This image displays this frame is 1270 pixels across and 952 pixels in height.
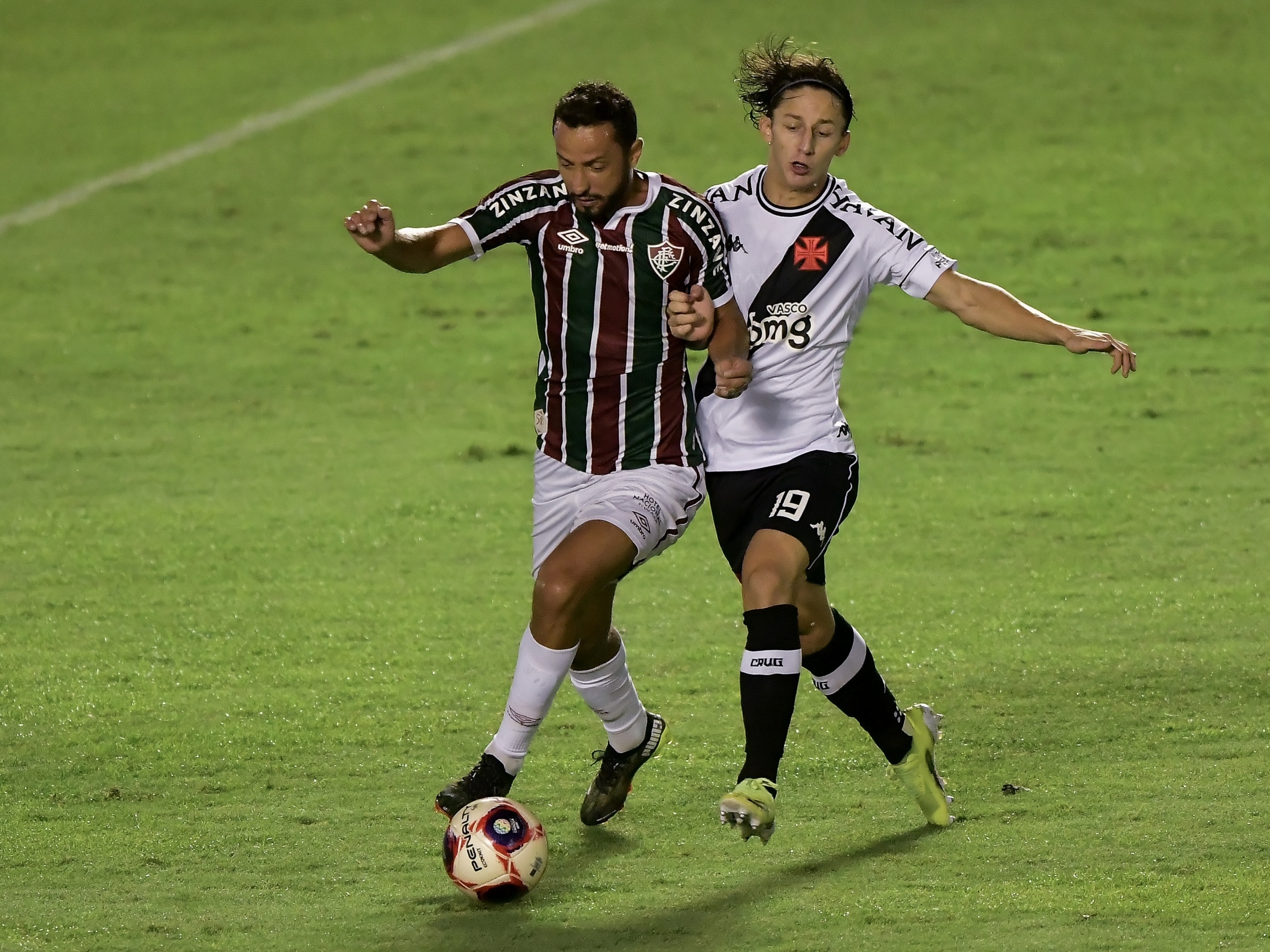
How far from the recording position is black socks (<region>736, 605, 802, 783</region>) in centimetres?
488

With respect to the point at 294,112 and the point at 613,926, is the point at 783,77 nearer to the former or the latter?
the point at 613,926

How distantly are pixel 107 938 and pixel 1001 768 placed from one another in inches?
111

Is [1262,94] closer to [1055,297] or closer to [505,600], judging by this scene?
[1055,297]

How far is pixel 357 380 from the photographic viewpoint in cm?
1189

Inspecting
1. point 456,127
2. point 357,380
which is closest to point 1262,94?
point 456,127

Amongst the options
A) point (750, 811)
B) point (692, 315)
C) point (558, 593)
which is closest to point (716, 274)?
point (692, 315)

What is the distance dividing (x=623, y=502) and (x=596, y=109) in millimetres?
1088

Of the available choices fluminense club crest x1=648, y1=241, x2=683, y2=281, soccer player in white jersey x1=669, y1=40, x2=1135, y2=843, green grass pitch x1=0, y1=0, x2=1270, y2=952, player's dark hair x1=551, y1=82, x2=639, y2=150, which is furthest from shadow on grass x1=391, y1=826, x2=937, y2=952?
player's dark hair x1=551, y1=82, x2=639, y2=150

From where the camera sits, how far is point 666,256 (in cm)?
518

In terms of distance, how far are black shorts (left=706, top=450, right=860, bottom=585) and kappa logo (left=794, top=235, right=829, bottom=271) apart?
0.53m

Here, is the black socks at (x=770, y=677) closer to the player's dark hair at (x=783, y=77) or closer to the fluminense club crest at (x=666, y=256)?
the fluminense club crest at (x=666, y=256)

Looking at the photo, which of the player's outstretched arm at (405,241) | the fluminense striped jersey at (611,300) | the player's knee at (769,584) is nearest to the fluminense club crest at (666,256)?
the fluminense striped jersey at (611,300)

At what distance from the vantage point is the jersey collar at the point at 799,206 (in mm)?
5332

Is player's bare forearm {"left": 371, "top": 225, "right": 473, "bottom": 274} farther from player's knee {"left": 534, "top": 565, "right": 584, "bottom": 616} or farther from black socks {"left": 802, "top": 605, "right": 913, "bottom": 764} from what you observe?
black socks {"left": 802, "top": 605, "right": 913, "bottom": 764}
